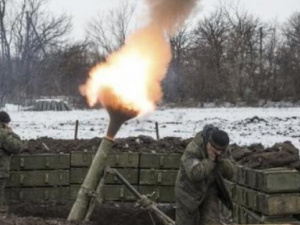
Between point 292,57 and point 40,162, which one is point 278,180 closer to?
point 40,162

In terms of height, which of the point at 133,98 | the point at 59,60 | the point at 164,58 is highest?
the point at 59,60

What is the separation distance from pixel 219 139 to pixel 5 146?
206 inches

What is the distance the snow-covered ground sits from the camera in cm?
2034

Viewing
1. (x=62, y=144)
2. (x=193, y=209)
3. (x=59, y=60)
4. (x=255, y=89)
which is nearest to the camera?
(x=193, y=209)

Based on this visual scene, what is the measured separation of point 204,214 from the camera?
720 cm

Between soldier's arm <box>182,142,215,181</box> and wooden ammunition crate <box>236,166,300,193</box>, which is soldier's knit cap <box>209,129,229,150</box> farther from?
wooden ammunition crate <box>236,166,300,193</box>

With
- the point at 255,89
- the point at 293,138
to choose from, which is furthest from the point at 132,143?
the point at 255,89

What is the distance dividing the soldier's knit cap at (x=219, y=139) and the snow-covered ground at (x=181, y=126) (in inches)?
426

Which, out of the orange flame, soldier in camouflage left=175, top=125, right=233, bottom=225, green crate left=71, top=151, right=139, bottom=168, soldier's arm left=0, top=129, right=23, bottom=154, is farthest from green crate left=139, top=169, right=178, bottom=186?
soldier in camouflage left=175, top=125, right=233, bottom=225

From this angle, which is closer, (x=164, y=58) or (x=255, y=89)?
(x=164, y=58)

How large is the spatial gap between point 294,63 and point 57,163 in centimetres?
3647

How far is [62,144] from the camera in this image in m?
12.8

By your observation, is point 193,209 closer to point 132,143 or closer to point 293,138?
point 132,143

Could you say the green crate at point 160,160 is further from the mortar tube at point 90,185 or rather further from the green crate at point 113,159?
the mortar tube at point 90,185
